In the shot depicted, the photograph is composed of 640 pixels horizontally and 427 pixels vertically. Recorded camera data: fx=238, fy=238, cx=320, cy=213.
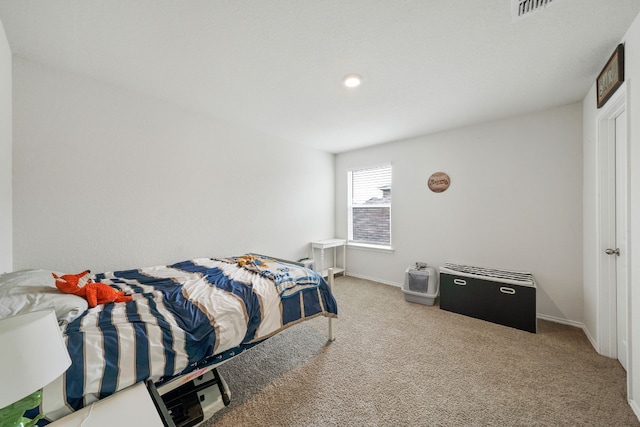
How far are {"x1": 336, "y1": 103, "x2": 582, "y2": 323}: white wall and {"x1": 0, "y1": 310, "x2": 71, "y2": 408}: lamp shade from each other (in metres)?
3.67

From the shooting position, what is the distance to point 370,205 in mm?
4230

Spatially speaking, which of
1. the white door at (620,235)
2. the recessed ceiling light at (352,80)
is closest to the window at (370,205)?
the recessed ceiling light at (352,80)

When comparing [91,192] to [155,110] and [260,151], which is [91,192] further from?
[260,151]

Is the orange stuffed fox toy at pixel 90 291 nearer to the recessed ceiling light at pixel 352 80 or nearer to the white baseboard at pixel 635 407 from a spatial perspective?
the recessed ceiling light at pixel 352 80

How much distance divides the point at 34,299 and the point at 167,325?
25.7 inches

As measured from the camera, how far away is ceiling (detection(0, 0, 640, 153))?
1381 millimetres

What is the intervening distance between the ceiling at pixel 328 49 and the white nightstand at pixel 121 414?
6.39ft

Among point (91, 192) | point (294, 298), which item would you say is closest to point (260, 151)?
point (91, 192)

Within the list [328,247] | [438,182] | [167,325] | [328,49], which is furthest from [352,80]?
[328,247]

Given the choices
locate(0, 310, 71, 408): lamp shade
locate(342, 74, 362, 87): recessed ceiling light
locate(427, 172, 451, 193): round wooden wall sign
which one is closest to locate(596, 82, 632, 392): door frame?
locate(427, 172, 451, 193): round wooden wall sign

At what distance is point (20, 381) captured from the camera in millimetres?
566

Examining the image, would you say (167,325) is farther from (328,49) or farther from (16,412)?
(328,49)

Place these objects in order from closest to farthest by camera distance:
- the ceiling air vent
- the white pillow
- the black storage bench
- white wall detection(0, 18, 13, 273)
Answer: the white pillow → the ceiling air vent → white wall detection(0, 18, 13, 273) → the black storage bench

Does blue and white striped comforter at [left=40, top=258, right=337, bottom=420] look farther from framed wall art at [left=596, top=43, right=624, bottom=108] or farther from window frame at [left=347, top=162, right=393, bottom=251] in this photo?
framed wall art at [left=596, top=43, right=624, bottom=108]
